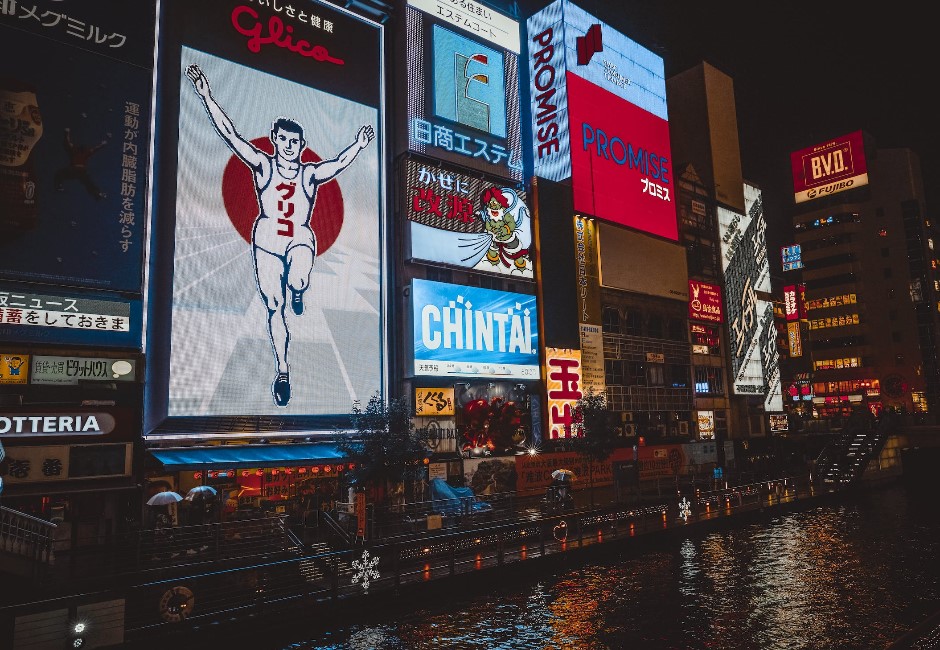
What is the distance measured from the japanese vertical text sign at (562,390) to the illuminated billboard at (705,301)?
18.2 meters

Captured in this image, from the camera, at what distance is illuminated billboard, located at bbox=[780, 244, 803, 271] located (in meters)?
102

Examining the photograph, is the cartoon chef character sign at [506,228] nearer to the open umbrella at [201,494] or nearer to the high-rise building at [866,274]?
the open umbrella at [201,494]

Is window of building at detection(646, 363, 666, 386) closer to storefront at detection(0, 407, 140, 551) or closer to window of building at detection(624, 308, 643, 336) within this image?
window of building at detection(624, 308, 643, 336)

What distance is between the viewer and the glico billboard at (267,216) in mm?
28375

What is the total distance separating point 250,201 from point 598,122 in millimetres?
29849

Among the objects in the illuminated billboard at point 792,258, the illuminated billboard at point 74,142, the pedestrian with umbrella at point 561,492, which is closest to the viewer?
the illuminated billboard at point 74,142

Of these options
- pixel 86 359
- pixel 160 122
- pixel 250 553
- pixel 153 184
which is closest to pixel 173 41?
pixel 160 122

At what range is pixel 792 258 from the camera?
103 meters

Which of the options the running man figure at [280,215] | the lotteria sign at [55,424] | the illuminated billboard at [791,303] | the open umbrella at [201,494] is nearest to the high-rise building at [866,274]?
the illuminated billboard at [791,303]

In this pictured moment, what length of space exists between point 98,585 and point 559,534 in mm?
14399

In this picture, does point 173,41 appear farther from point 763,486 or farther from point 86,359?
point 763,486

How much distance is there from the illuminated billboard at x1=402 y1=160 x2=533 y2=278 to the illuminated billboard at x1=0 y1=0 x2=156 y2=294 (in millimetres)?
14494

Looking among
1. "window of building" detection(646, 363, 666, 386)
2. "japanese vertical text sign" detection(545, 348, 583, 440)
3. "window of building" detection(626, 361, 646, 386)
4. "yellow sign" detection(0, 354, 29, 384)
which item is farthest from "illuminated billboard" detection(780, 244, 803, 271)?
"yellow sign" detection(0, 354, 29, 384)

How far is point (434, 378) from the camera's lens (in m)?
36.7
